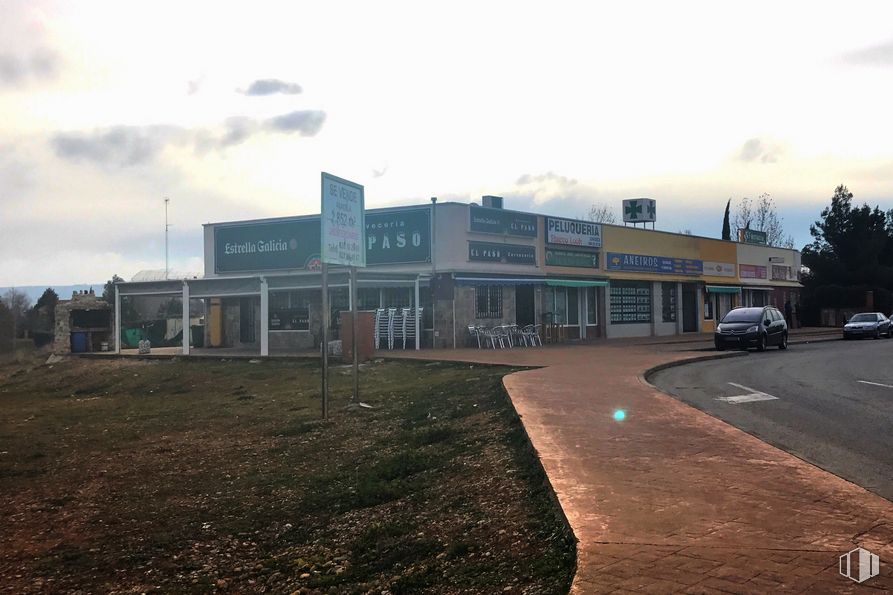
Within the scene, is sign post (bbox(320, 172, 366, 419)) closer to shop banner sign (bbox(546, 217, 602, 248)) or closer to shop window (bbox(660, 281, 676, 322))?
shop banner sign (bbox(546, 217, 602, 248))

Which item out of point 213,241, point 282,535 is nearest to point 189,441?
point 282,535

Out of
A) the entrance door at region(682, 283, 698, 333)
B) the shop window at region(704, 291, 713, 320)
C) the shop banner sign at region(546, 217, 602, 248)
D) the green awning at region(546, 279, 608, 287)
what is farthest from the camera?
the shop window at region(704, 291, 713, 320)

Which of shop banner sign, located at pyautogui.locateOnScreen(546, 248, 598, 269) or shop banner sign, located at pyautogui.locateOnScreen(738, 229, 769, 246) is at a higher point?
shop banner sign, located at pyautogui.locateOnScreen(738, 229, 769, 246)

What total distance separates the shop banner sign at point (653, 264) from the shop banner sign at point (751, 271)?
568 centimetres

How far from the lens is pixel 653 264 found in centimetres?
3775

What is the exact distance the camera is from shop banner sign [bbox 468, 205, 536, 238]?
2852 centimetres

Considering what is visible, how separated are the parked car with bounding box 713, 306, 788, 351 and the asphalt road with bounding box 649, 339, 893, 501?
284 centimetres

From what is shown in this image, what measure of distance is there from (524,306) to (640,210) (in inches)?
586

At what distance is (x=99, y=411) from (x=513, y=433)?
1220 cm

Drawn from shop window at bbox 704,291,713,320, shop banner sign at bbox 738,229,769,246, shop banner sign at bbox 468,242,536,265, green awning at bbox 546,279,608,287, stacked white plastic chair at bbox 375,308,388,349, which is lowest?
stacked white plastic chair at bbox 375,308,388,349

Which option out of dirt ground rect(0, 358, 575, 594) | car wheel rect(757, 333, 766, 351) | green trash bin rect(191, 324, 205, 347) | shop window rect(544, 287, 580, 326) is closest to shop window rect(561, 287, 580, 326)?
shop window rect(544, 287, 580, 326)

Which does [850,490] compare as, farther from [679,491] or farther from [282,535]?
[282,535]

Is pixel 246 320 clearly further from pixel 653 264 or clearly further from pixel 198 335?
pixel 653 264

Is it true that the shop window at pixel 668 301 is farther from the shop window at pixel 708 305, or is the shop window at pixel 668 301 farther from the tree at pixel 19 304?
the tree at pixel 19 304
